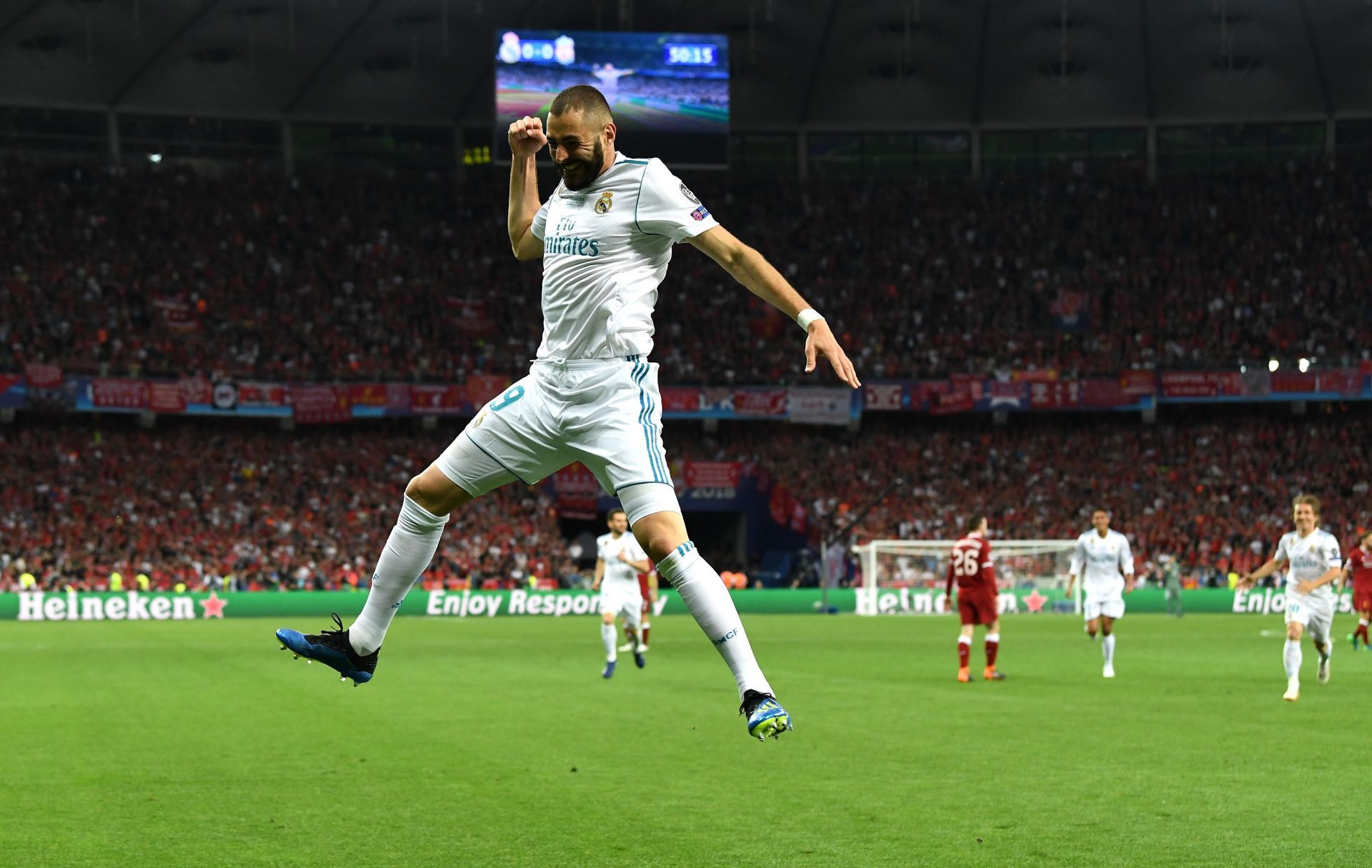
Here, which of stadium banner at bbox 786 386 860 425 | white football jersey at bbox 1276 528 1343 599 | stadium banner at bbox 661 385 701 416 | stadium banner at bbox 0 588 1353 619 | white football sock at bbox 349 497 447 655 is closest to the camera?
white football sock at bbox 349 497 447 655

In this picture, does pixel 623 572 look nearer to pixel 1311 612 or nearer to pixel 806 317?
pixel 1311 612

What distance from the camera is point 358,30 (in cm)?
4991

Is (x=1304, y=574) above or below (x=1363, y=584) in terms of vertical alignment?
above

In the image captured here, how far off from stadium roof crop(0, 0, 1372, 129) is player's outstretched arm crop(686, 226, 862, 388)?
141 feet

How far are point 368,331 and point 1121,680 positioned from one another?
126 feet

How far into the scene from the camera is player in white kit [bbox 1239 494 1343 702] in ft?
59.0

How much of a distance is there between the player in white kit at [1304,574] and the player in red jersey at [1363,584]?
10641 millimetres

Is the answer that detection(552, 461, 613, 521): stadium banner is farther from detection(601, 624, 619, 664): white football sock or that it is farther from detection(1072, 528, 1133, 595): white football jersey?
detection(1072, 528, 1133, 595): white football jersey

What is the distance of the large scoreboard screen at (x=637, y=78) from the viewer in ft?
140

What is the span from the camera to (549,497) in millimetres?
53562

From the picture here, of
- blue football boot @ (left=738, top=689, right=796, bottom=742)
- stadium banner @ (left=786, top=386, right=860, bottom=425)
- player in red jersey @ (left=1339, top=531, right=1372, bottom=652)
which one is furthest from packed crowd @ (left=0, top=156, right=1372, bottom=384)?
blue football boot @ (left=738, top=689, right=796, bottom=742)

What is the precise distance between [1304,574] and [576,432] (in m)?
14.2

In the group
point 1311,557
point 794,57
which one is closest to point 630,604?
point 1311,557

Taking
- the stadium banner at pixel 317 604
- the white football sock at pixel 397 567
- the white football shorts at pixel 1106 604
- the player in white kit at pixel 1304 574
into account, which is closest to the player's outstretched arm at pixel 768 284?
the white football sock at pixel 397 567
